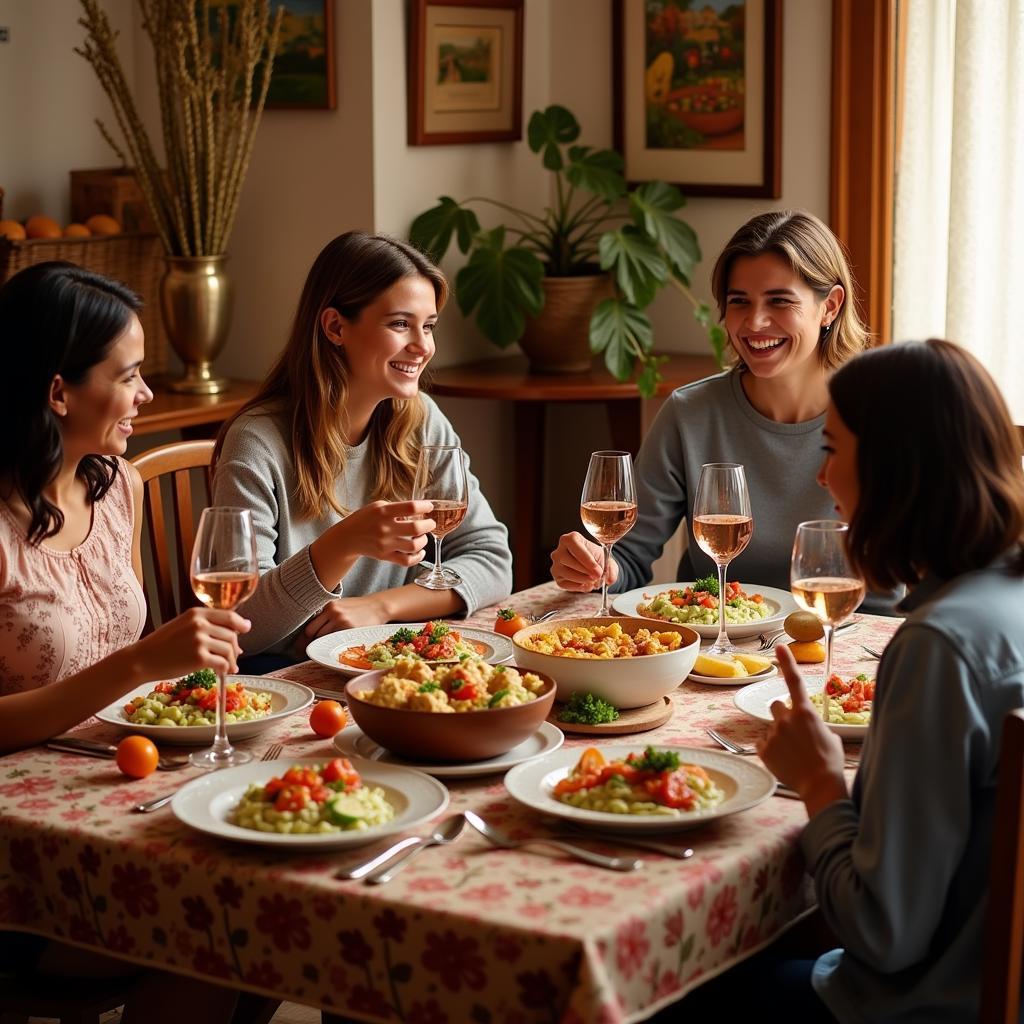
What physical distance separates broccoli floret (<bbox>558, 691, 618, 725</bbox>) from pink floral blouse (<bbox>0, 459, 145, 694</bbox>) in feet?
2.27

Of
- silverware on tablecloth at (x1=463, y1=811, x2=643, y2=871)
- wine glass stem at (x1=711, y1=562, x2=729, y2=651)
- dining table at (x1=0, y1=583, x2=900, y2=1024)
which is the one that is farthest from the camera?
wine glass stem at (x1=711, y1=562, x2=729, y2=651)

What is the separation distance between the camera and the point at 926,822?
1363mm

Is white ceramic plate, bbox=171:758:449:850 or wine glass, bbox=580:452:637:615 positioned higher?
wine glass, bbox=580:452:637:615

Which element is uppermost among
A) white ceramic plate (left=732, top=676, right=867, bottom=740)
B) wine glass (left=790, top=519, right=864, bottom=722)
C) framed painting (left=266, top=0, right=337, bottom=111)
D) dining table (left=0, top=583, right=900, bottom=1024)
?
framed painting (left=266, top=0, right=337, bottom=111)

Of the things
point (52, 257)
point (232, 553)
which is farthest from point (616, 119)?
point (232, 553)

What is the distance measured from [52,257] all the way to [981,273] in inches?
92.8

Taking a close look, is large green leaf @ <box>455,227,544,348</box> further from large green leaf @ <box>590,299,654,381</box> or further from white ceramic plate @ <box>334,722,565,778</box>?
white ceramic plate @ <box>334,722,565,778</box>

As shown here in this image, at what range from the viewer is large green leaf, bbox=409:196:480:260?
13.4 feet

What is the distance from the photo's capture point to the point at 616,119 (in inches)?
177

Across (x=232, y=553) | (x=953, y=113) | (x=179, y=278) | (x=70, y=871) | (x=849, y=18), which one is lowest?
(x=70, y=871)

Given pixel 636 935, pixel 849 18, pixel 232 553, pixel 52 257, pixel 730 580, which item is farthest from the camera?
pixel 849 18

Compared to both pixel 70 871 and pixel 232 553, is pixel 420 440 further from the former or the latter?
pixel 70 871

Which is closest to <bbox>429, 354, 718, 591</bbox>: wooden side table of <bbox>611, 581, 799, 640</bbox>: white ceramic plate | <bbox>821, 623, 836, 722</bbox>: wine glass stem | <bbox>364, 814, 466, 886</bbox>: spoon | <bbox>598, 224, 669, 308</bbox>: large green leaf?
<bbox>598, 224, 669, 308</bbox>: large green leaf

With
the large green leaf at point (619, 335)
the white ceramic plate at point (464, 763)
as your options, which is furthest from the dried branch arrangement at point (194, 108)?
the white ceramic plate at point (464, 763)
